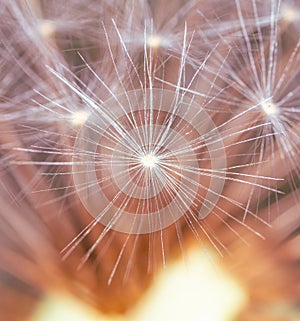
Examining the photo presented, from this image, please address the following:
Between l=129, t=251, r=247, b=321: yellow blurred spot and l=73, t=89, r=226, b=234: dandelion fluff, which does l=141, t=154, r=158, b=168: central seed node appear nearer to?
l=73, t=89, r=226, b=234: dandelion fluff

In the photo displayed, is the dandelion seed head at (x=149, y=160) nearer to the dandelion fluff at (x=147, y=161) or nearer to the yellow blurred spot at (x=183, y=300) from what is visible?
the dandelion fluff at (x=147, y=161)

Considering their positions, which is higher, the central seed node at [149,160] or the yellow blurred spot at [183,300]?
the central seed node at [149,160]

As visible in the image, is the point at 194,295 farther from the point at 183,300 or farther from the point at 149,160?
the point at 149,160

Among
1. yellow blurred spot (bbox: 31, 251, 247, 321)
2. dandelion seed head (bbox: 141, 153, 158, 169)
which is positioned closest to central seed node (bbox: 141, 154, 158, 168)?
dandelion seed head (bbox: 141, 153, 158, 169)

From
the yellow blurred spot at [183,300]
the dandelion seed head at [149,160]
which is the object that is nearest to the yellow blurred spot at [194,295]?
the yellow blurred spot at [183,300]

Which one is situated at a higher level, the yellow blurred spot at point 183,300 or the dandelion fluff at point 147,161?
the dandelion fluff at point 147,161

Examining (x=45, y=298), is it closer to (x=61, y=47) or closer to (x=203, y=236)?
(x=203, y=236)

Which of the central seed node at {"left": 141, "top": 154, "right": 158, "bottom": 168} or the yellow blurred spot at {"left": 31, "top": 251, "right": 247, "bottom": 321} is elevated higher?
the central seed node at {"left": 141, "top": 154, "right": 158, "bottom": 168}

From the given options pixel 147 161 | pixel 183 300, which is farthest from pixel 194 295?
pixel 147 161

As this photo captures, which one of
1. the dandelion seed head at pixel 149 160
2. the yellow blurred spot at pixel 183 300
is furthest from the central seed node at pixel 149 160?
the yellow blurred spot at pixel 183 300

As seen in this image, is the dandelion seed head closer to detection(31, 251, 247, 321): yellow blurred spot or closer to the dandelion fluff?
the dandelion fluff

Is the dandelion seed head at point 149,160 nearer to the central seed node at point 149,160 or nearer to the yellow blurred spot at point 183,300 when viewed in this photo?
the central seed node at point 149,160

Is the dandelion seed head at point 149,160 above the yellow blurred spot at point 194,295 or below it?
above
